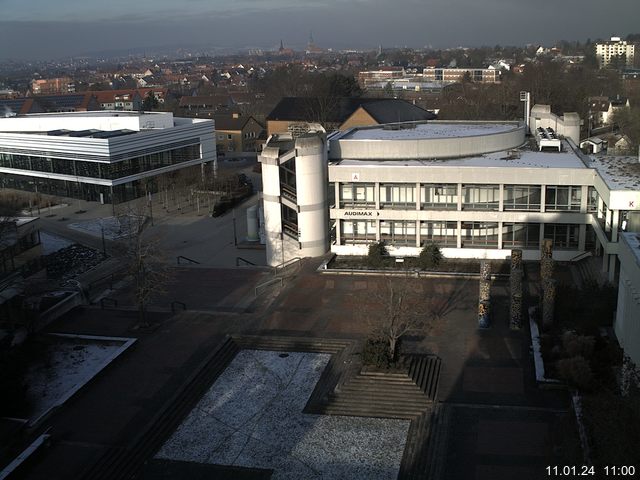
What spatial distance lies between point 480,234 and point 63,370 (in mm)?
21313

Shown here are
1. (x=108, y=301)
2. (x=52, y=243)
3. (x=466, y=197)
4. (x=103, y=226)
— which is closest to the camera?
(x=108, y=301)

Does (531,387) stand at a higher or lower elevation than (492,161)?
lower

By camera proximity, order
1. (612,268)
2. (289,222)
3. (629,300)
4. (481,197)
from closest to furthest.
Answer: (629,300)
(612,268)
(481,197)
(289,222)

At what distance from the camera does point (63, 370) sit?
24.7m

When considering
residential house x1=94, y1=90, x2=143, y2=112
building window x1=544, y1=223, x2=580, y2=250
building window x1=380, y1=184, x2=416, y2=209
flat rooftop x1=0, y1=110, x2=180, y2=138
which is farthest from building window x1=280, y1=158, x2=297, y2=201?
residential house x1=94, y1=90, x2=143, y2=112

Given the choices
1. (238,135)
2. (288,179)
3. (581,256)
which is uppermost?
(288,179)

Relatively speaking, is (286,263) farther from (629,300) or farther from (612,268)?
(629,300)

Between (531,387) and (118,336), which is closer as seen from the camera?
(531,387)

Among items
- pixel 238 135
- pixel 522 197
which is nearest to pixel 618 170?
pixel 522 197

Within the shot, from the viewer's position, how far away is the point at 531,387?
21.7 metres

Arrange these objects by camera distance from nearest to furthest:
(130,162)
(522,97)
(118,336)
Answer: (118,336) < (522,97) < (130,162)

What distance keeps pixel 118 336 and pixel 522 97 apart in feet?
121

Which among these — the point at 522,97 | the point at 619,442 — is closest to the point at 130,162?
the point at 522,97

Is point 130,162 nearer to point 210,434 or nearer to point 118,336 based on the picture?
point 118,336
